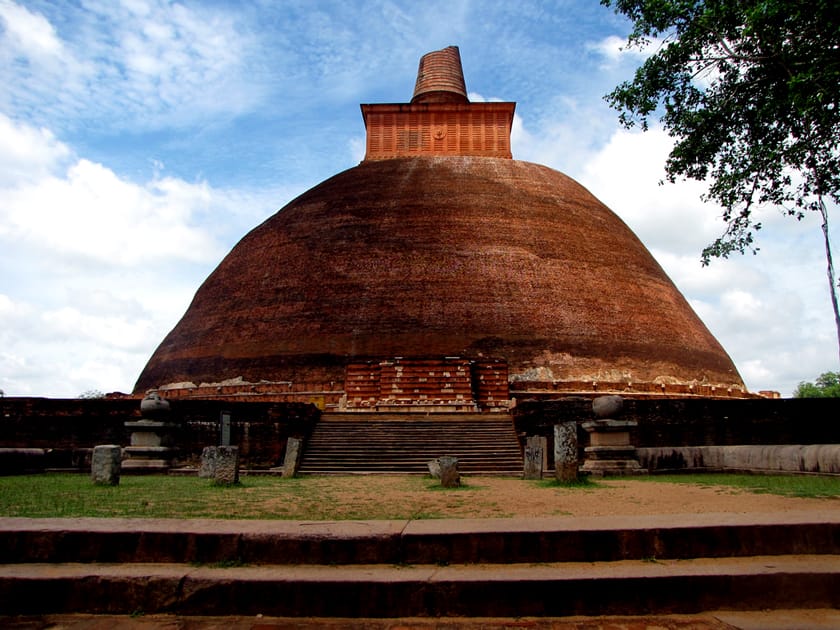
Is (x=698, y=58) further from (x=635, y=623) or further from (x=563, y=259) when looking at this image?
(x=563, y=259)

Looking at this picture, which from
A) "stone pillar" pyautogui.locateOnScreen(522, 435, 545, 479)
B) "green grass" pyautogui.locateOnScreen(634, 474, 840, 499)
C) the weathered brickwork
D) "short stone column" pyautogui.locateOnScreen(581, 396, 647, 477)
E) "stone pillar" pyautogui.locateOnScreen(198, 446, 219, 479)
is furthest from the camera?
the weathered brickwork

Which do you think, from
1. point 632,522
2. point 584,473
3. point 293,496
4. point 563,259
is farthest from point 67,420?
point 563,259

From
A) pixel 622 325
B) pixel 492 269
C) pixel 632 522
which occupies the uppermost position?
pixel 492 269

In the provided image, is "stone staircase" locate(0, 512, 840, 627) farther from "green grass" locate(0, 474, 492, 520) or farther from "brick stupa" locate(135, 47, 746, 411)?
"brick stupa" locate(135, 47, 746, 411)

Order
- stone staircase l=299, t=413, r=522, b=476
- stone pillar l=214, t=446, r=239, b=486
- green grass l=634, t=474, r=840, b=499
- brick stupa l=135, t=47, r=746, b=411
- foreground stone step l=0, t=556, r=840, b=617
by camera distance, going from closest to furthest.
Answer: foreground stone step l=0, t=556, r=840, b=617
green grass l=634, t=474, r=840, b=499
stone pillar l=214, t=446, r=239, b=486
stone staircase l=299, t=413, r=522, b=476
brick stupa l=135, t=47, r=746, b=411

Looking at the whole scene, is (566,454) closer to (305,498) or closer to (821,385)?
(305,498)

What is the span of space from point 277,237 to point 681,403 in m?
14.3

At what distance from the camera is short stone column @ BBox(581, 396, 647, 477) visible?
9094 millimetres

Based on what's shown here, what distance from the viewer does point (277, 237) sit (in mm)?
22203

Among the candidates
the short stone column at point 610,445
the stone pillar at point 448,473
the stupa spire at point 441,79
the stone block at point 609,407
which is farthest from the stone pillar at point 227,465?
the stupa spire at point 441,79

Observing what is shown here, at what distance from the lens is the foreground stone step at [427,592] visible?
2.79 meters

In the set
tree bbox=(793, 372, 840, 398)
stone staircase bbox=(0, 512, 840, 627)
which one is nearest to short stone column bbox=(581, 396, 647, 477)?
stone staircase bbox=(0, 512, 840, 627)

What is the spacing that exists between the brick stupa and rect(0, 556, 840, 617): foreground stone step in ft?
44.4

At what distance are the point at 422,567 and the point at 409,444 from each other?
992 centimetres
